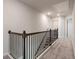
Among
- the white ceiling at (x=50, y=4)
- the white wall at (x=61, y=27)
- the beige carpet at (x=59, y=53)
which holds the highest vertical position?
the white ceiling at (x=50, y=4)

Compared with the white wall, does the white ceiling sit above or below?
above

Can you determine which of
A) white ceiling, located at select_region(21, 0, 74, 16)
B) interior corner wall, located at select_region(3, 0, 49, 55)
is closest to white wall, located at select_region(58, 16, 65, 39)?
white ceiling, located at select_region(21, 0, 74, 16)

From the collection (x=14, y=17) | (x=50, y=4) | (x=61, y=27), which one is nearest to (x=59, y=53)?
(x=14, y=17)

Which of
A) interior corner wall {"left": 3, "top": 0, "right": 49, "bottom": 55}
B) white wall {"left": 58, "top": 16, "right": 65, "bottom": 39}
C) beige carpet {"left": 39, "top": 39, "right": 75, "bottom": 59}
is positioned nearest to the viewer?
beige carpet {"left": 39, "top": 39, "right": 75, "bottom": 59}

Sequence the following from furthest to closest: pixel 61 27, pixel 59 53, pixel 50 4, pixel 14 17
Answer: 1. pixel 61 27
2. pixel 50 4
3. pixel 14 17
4. pixel 59 53

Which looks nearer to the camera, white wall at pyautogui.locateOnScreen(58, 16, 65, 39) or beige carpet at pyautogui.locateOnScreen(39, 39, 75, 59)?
beige carpet at pyautogui.locateOnScreen(39, 39, 75, 59)

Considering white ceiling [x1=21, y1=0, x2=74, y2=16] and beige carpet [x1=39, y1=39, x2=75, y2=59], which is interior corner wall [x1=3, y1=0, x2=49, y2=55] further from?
beige carpet [x1=39, y1=39, x2=75, y2=59]

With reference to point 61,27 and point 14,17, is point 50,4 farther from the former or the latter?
point 61,27

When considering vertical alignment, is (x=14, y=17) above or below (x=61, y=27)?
above

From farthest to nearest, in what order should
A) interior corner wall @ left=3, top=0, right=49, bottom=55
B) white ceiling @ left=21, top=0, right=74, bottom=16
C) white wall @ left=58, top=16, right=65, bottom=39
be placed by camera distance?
1. white wall @ left=58, top=16, right=65, bottom=39
2. white ceiling @ left=21, top=0, right=74, bottom=16
3. interior corner wall @ left=3, top=0, right=49, bottom=55

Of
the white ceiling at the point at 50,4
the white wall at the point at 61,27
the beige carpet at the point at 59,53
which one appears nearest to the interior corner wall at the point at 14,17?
the white ceiling at the point at 50,4

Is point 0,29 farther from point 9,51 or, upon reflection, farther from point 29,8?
point 29,8

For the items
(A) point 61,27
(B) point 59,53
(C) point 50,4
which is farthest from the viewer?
(A) point 61,27

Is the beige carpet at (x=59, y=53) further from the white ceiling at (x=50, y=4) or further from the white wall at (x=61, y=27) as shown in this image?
the white wall at (x=61, y=27)
